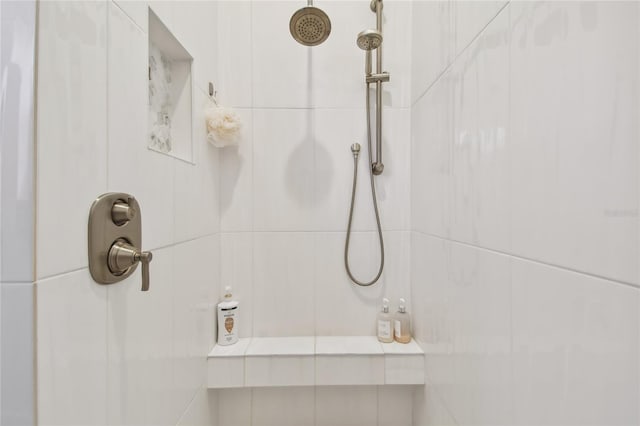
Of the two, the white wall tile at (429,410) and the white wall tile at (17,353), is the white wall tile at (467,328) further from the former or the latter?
the white wall tile at (17,353)

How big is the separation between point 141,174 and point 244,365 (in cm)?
81

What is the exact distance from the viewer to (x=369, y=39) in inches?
41.6

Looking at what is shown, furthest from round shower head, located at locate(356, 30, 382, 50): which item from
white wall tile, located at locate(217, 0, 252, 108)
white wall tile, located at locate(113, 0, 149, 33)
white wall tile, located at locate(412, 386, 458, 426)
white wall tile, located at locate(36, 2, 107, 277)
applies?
white wall tile, located at locate(412, 386, 458, 426)

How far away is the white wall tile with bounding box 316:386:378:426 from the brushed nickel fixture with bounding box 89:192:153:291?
0.99 meters

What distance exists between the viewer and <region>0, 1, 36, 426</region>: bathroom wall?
388 millimetres

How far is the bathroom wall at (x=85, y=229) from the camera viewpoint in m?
0.42

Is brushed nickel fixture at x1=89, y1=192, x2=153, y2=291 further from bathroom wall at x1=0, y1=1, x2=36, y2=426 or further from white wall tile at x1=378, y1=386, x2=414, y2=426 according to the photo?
white wall tile at x1=378, y1=386, x2=414, y2=426

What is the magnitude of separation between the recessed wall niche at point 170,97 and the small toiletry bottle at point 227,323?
1.94ft

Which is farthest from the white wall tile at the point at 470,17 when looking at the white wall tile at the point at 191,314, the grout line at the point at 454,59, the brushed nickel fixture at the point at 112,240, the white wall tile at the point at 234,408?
the white wall tile at the point at 234,408

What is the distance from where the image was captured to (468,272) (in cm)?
76

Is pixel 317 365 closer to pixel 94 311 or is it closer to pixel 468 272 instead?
pixel 468 272

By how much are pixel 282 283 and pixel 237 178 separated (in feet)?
1.59

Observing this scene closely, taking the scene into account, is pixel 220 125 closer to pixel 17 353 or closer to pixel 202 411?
pixel 17 353

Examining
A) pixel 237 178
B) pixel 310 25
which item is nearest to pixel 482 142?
pixel 310 25
